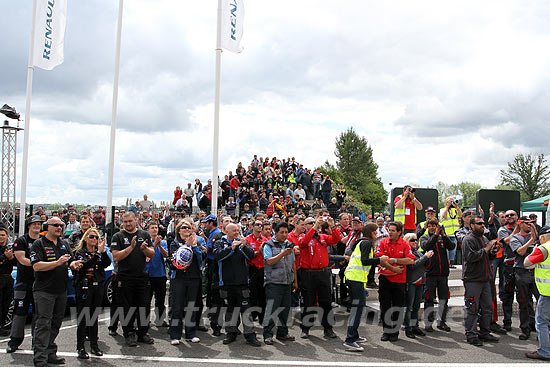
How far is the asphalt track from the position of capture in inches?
254

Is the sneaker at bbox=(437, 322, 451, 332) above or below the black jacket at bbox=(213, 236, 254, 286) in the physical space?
below

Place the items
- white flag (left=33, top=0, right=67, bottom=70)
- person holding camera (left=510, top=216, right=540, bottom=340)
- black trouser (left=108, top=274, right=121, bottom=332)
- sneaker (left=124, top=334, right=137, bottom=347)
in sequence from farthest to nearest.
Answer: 1. white flag (left=33, top=0, right=67, bottom=70)
2. person holding camera (left=510, top=216, right=540, bottom=340)
3. black trouser (left=108, top=274, right=121, bottom=332)
4. sneaker (left=124, top=334, right=137, bottom=347)

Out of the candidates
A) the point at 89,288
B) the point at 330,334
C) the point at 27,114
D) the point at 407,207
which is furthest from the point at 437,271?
the point at 27,114

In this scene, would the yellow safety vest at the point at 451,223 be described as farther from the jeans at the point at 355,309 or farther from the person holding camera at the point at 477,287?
the jeans at the point at 355,309

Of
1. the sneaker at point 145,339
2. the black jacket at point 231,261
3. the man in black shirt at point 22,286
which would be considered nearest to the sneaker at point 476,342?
the black jacket at point 231,261

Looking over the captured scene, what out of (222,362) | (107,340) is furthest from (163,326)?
(222,362)

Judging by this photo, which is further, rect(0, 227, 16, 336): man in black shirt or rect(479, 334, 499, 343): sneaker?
rect(0, 227, 16, 336): man in black shirt

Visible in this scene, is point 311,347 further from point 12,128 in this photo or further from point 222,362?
point 12,128

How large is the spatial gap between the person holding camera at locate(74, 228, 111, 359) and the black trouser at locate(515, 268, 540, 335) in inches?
264

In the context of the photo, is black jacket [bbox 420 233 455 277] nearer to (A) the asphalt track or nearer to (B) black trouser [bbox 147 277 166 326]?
(A) the asphalt track

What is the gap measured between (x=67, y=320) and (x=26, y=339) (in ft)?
4.99

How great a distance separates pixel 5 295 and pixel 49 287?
6.89 feet

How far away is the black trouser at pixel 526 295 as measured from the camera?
7770mm

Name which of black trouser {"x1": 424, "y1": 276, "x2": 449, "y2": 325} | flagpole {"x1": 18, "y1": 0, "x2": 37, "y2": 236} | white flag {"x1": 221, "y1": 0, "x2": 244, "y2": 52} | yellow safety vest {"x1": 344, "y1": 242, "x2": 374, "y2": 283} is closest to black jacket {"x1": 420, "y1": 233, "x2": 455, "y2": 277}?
black trouser {"x1": 424, "y1": 276, "x2": 449, "y2": 325}
